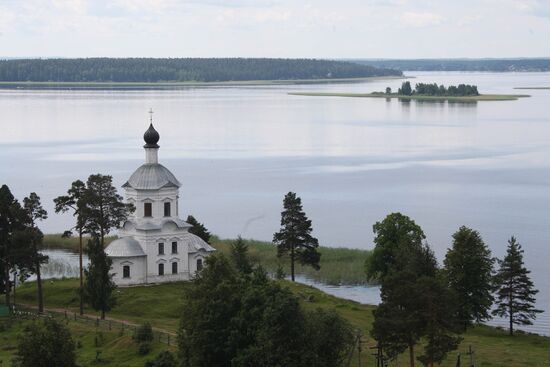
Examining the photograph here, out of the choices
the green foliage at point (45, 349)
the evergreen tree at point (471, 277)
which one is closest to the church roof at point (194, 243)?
the evergreen tree at point (471, 277)

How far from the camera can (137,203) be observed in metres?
53.2

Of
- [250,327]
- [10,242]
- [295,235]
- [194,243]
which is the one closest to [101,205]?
[10,242]

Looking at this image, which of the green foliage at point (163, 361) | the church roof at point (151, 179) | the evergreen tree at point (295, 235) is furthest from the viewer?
the evergreen tree at point (295, 235)

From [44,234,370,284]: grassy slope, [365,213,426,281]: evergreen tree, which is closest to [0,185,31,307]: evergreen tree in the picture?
[44,234,370,284]: grassy slope

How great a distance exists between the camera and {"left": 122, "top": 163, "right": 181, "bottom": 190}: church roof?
174 ft

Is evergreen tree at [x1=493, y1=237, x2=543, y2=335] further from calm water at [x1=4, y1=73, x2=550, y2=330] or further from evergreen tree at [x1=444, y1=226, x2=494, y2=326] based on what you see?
calm water at [x1=4, y1=73, x2=550, y2=330]

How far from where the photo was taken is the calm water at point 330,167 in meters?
78.4

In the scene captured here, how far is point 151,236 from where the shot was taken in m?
53.1

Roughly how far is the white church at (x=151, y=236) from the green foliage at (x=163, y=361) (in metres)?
17.7

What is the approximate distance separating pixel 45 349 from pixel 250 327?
655 cm

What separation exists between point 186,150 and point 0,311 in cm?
8811

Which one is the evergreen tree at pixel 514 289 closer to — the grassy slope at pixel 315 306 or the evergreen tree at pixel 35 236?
the grassy slope at pixel 315 306

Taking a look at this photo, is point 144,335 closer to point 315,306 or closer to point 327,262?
point 315,306

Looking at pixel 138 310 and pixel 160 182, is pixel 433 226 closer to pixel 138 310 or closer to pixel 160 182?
pixel 160 182
